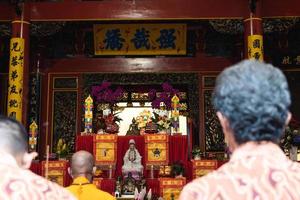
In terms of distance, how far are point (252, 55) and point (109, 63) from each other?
2.95m

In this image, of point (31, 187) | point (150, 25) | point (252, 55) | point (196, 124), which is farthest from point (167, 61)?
point (31, 187)

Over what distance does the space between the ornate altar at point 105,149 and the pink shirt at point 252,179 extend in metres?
5.35

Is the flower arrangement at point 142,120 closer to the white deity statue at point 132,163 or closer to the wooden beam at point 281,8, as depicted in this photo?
the white deity statue at point 132,163

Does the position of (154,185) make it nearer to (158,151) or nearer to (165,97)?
(158,151)

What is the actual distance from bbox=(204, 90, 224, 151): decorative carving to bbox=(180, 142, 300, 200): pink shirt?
6.94m

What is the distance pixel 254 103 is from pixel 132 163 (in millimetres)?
5467

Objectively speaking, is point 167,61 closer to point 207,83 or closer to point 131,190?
point 207,83

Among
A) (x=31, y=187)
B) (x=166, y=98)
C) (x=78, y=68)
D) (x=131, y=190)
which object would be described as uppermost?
(x=78, y=68)

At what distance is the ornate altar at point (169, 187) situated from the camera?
6.20 meters

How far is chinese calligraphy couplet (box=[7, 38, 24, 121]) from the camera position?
246 inches

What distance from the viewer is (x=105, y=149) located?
6465 mm

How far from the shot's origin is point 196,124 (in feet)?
27.1

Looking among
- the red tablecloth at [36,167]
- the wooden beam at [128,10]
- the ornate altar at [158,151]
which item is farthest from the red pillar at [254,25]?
the red tablecloth at [36,167]

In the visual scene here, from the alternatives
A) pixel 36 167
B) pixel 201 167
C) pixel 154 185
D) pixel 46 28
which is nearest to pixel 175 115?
pixel 201 167
